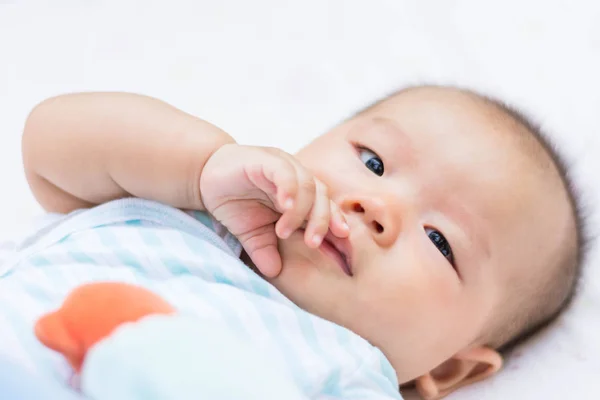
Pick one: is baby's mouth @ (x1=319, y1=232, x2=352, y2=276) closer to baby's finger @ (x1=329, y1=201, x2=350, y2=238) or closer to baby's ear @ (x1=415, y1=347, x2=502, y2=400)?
baby's finger @ (x1=329, y1=201, x2=350, y2=238)

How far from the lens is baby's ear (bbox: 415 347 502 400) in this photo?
3.37 ft

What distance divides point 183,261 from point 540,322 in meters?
0.54

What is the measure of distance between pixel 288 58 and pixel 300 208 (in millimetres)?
685

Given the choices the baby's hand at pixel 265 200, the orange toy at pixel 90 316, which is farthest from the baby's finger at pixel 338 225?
the orange toy at pixel 90 316

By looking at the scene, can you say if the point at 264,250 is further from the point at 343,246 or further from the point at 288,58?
the point at 288,58

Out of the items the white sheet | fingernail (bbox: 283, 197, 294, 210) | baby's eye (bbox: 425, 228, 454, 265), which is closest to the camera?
fingernail (bbox: 283, 197, 294, 210)

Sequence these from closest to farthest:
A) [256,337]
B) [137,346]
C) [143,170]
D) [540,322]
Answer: [137,346] < [256,337] < [143,170] < [540,322]

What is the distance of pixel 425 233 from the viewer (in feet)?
3.01

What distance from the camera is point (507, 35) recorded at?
1397mm

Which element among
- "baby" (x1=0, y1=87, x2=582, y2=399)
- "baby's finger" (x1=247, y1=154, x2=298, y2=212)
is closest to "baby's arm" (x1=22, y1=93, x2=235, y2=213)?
"baby" (x1=0, y1=87, x2=582, y2=399)

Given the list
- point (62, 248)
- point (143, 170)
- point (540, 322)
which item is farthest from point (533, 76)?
point (62, 248)

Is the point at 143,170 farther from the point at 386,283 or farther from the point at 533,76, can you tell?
the point at 533,76

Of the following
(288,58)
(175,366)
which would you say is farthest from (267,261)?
(288,58)

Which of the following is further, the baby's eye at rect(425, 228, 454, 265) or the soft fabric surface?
the baby's eye at rect(425, 228, 454, 265)
